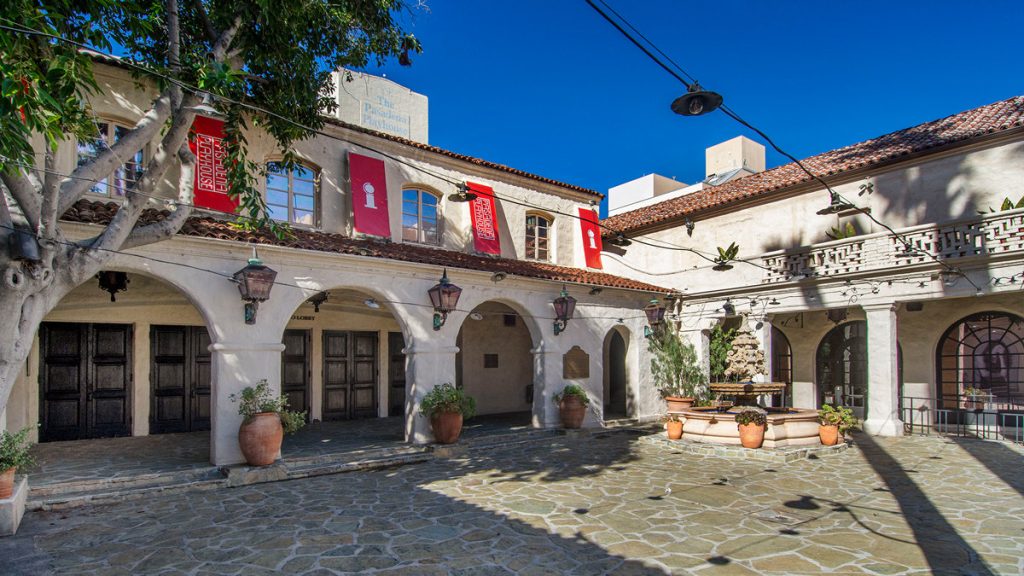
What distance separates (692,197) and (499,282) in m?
9.68

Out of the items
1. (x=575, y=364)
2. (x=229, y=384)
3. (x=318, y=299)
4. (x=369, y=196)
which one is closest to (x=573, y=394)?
(x=575, y=364)

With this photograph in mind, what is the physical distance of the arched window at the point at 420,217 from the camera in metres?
14.4

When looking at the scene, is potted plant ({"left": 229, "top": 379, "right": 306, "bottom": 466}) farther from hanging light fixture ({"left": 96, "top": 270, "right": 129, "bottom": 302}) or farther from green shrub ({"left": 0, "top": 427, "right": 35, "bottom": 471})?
hanging light fixture ({"left": 96, "top": 270, "right": 129, "bottom": 302})

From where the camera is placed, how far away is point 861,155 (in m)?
16.0

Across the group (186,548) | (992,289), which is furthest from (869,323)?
(186,548)

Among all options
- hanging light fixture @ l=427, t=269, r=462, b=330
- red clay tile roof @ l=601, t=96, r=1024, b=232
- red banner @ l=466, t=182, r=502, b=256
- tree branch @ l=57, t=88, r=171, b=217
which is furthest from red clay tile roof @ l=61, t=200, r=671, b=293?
red clay tile roof @ l=601, t=96, r=1024, b=232

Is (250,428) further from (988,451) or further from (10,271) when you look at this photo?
(988,451)

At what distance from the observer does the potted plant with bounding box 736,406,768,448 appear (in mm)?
11672

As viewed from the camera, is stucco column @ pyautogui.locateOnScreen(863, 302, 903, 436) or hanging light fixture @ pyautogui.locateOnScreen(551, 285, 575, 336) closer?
stucco column @ pyautogui.locateOnScreen(863, 302, 903, 436)

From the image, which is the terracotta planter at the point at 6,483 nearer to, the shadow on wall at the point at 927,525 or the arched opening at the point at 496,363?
the shadow on wall at the point at 927,525

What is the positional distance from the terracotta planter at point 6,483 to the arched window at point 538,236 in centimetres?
1209

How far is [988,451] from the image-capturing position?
1190 cm

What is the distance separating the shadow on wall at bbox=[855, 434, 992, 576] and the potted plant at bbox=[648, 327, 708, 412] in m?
6.05

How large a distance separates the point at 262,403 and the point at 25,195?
4705mm
